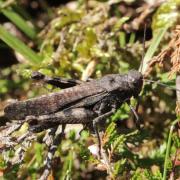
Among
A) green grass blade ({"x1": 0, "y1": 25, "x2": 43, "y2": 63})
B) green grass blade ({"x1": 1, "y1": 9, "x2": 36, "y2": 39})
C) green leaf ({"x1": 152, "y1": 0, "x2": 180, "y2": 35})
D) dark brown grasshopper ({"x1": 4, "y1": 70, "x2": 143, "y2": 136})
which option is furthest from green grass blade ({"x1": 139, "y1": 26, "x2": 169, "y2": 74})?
green grass blade ({"x1": 1, "y1": 9, "x2": 36, "y2": 39})

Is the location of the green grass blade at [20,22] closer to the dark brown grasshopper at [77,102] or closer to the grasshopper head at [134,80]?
the dark brown grasshopper at [77,102]

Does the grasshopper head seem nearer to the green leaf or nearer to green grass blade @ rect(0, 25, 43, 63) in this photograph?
the green leaf

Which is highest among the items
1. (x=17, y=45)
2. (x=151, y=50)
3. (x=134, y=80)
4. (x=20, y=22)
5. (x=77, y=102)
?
(x=20, y=22)

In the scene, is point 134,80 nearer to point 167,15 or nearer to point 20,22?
point 167,15

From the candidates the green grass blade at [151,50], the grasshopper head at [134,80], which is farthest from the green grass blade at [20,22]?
the grasshopper head at [134,80]

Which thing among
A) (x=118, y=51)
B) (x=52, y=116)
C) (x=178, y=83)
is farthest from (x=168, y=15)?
(x=52, y=116)

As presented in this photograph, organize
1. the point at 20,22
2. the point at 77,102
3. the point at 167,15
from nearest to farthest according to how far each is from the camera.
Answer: the point at 77,102
the point at 167,15
the point at 20,22

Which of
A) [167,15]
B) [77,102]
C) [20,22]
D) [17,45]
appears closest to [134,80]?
[77,102]
